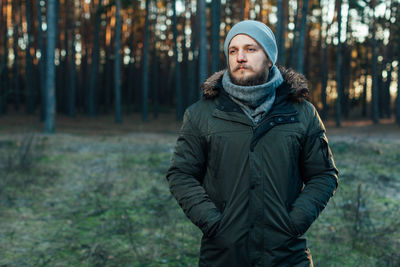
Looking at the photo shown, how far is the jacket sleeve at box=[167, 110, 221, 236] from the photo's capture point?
2354 mm

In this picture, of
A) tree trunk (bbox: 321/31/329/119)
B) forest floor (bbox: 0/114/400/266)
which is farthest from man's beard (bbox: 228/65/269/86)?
tree trunk (bbox: 321/31/329/119)

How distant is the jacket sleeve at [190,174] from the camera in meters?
2.35

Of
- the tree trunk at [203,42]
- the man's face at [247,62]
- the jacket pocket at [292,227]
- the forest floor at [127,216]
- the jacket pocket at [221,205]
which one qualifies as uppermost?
the tree trunk at [203,42]

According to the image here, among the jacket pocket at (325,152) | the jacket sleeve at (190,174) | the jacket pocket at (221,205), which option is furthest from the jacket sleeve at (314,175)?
the jacket sleeve at (190,174)

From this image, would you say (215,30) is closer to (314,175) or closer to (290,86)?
(290,86)

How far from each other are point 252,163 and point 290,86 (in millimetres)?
578

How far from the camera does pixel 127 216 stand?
6.91 m

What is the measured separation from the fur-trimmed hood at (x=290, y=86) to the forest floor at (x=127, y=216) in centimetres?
336

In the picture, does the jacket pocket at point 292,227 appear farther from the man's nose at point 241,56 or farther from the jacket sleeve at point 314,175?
the man's nose at point 241,56

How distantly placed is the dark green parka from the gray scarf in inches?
1.8

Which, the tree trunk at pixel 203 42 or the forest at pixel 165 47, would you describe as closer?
the tree trunk at pixel 203 42

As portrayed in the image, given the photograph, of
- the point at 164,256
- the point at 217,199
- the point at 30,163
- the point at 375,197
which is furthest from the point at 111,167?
the point at 217,199

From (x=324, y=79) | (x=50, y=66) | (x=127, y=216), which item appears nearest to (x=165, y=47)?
(x=324, y=79)

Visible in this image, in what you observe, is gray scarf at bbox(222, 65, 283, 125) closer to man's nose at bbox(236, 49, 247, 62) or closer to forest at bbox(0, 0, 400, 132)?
man's nose at bbox(236, 49, 247, 62)
